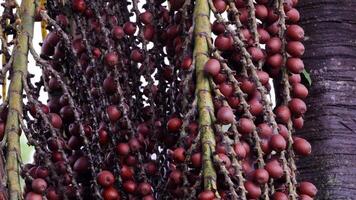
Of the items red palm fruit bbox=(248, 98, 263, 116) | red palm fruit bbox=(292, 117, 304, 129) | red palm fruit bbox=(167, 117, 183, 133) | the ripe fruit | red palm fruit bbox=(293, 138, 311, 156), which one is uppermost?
the ripe fruit

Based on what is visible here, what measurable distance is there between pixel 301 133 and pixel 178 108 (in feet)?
1.45

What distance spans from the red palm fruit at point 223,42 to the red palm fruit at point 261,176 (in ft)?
0.72

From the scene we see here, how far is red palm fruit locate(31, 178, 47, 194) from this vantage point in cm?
Result: 145

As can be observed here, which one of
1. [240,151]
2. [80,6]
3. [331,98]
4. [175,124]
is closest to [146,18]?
[80,6]

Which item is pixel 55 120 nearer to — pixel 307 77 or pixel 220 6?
pixel 220 6

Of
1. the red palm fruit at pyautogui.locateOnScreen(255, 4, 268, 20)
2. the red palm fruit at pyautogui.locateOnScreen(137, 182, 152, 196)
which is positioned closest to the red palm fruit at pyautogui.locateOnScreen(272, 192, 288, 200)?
the red palm fruit at pyautogui.locateOnScreen(137, 182, 152, 196)

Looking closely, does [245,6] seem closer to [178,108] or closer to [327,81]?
[178,108]

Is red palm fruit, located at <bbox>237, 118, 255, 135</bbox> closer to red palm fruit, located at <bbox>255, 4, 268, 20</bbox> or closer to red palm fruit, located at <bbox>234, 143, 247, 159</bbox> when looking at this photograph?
red palm fruit, located at <bbox>234, 143, 247, 159</bbox>

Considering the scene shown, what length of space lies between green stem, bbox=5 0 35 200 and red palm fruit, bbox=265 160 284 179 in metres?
0.42

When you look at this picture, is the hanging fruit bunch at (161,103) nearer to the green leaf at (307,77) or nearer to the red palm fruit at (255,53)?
the red palm fruit at (255,53)

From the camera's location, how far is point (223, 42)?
4.75ft

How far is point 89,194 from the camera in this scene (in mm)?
1569

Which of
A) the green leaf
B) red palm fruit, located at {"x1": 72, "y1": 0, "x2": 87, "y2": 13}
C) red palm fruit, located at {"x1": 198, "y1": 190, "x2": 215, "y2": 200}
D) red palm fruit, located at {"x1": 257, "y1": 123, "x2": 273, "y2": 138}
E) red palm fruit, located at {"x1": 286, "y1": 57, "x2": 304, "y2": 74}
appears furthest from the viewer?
the green leaf

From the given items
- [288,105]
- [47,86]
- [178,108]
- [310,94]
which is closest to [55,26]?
[47,86]
